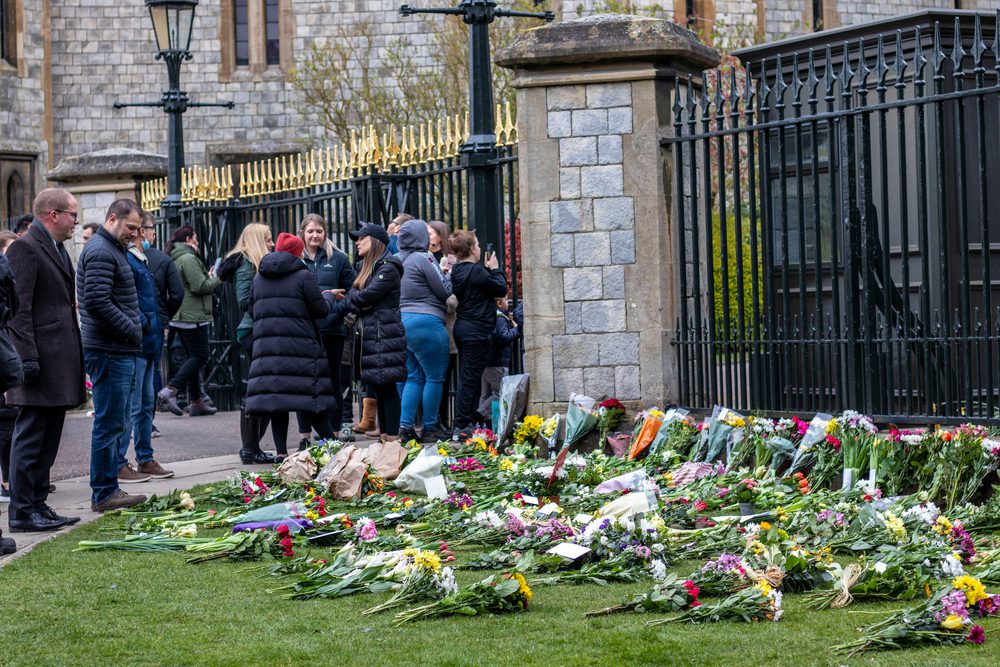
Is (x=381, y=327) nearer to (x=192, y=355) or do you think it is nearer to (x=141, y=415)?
(x=141, y=415)

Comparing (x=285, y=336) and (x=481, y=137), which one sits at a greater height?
(x=481, y=137)

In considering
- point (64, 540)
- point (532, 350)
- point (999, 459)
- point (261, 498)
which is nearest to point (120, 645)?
point (64, 540)

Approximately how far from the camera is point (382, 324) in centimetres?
1088

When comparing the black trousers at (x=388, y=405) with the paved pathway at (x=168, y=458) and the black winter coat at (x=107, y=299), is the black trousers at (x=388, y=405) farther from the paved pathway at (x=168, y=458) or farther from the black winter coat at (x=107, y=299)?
the black winter coat at (x=107, y=299)

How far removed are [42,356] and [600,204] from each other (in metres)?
3.70

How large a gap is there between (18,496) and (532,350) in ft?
11.7

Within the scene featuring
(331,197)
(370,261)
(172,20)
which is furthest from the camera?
(172,20)

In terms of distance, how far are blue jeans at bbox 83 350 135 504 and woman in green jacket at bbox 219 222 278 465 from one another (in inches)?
64.5

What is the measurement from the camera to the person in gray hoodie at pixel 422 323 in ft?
35.4

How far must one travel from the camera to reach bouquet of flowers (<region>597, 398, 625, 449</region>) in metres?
9.72

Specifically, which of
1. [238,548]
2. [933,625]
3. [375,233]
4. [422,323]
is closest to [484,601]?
[933,625]

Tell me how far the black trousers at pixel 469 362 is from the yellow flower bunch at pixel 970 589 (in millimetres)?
6177

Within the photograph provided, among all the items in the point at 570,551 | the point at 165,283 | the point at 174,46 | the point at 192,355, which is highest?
the point at 174,46

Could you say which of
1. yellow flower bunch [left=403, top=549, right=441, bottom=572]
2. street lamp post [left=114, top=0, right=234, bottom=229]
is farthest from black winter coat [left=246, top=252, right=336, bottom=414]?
street lamp post [left=114, top=0, right=234, bottom=229]
